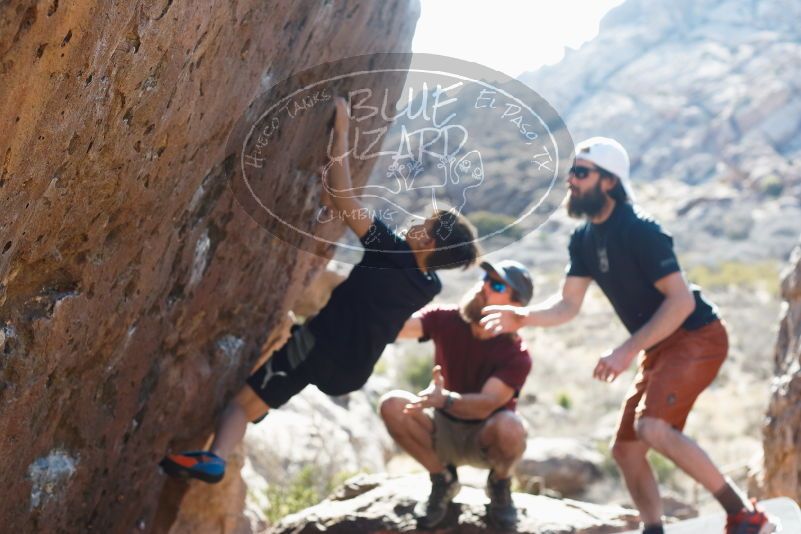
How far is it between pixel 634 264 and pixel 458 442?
1.32 metres

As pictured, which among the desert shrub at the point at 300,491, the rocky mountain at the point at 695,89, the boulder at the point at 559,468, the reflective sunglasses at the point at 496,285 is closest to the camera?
the reflective sunglasses at the point at 496,285

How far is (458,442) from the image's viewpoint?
5172 mm

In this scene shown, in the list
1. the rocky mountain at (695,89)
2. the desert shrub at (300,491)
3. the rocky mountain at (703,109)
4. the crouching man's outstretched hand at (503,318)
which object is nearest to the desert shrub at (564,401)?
the desert shrub at (300,491)

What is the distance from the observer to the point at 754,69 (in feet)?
190

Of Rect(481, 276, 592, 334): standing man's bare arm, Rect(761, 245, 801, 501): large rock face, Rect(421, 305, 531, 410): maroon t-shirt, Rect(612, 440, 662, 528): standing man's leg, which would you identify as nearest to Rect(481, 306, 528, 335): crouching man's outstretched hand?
Rect(481, 276, 592, 334): standing man's bare arm

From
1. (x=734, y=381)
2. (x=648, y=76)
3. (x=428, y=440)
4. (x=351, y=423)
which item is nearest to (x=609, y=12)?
(x=648, y=76)

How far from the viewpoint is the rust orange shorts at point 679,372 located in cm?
464

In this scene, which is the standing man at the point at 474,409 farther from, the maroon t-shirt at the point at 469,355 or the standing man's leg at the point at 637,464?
the standing man's leg at the point at 637,464

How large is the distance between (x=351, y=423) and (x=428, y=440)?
5.79 m

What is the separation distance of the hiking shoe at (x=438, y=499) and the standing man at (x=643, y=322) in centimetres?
94

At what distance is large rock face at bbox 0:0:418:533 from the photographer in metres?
2.80

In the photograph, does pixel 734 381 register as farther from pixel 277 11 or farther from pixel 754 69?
pixel 754 69

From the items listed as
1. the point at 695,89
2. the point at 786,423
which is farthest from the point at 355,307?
the point at 695,89

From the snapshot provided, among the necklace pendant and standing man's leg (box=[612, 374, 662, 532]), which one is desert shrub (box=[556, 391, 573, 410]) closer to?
standing man's leg (box=[612, 374, 662, 532])
